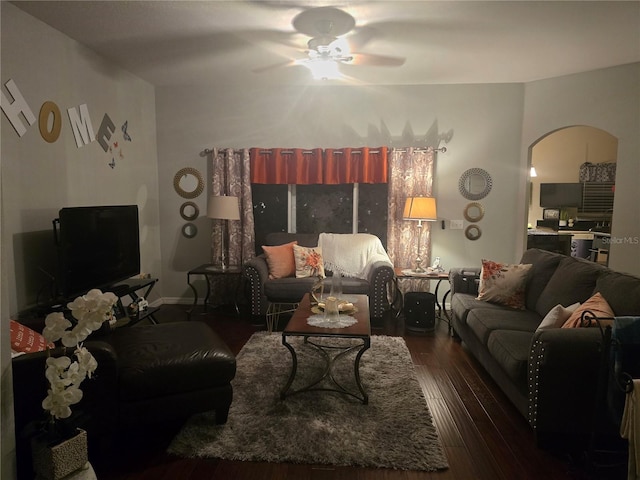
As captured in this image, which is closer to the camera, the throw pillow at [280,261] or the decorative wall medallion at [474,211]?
the throw pillow at [280,261]

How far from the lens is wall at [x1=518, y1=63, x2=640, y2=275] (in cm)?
409

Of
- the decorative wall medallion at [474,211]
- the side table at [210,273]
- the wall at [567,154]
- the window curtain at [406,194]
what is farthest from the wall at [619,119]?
the side table at [210,273]

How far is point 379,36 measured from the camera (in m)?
3.39

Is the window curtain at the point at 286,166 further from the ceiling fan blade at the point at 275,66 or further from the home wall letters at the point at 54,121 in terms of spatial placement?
the home wall letters at the point at 54,121

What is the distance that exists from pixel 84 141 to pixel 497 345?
3821 mm

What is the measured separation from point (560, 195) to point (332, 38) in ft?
20.9

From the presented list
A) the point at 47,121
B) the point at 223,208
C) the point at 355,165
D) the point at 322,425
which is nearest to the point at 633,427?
the point at 322,425

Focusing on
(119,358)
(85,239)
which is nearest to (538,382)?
(119,358)

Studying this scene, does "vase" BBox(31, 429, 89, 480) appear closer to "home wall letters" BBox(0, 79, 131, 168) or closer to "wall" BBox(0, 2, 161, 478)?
"wall" BBox(0, 2, 161, 478)

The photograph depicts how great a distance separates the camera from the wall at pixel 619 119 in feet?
13.4

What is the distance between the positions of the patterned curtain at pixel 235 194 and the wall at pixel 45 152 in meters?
1.07

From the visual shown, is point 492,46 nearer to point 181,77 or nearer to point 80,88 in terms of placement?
point 181,77

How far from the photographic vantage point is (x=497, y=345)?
2.76 m

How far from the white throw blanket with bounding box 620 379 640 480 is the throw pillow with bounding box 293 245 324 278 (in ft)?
9.91
